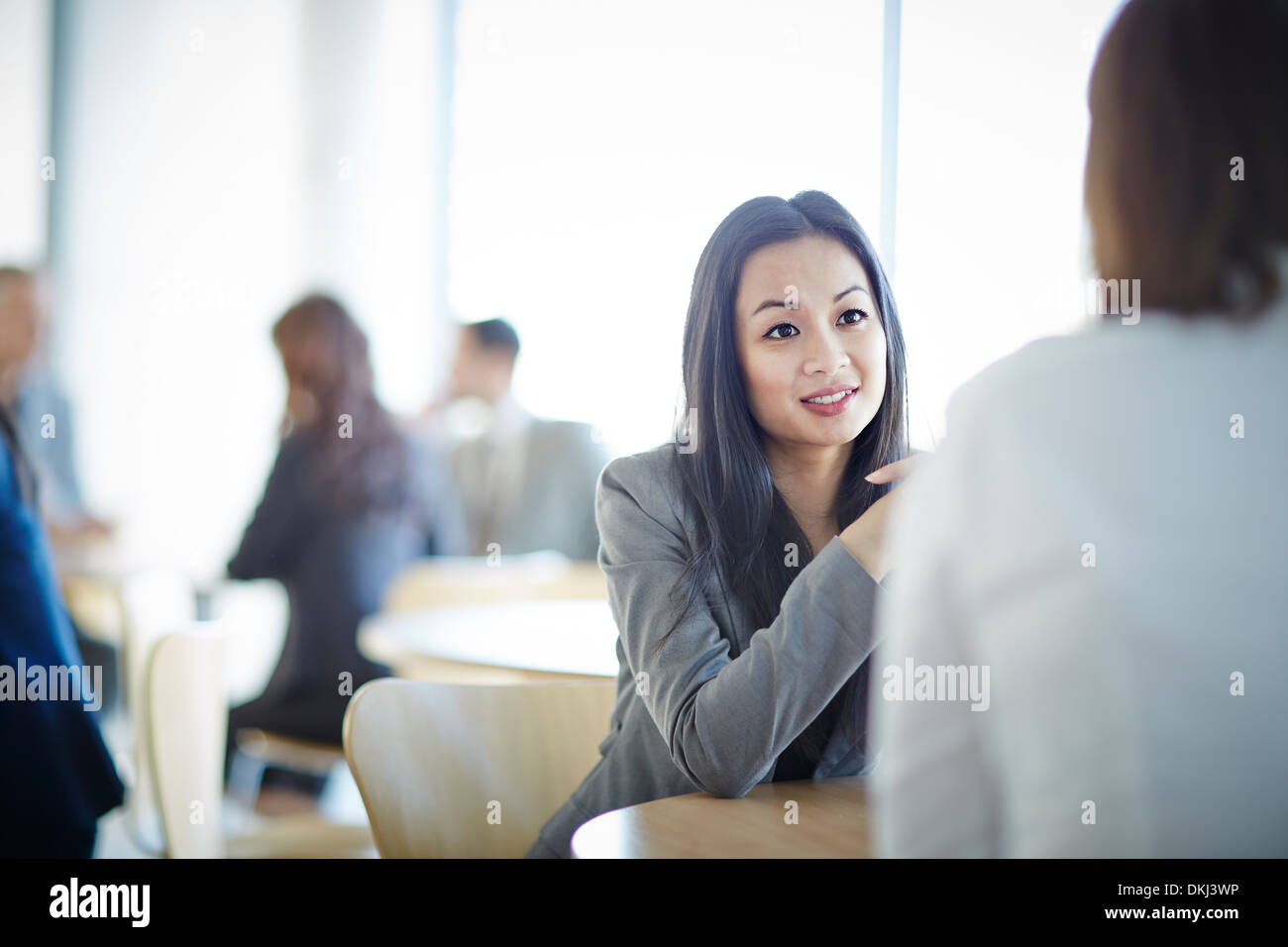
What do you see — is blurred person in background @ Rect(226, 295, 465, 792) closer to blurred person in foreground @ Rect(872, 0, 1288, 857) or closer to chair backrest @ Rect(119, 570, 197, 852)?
chair backrest @ Rect(119, 570, 197, 852)

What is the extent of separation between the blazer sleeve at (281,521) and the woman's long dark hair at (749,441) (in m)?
1.78

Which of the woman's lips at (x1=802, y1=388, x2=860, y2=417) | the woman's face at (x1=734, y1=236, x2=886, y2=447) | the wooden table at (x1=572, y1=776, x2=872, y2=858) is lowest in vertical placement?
the wooden table at (x1=572, y1=776, x2=872, y2=858)

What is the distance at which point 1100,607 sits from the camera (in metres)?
0.54

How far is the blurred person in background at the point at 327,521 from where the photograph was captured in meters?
2.70

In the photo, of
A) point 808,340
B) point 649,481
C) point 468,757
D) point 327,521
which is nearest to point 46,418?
point 327,521

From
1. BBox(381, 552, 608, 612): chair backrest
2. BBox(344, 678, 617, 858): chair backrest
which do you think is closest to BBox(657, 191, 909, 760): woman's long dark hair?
BBox(344, 678, 617, 858): chair backrest

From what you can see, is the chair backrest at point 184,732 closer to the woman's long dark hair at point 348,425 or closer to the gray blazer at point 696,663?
the gray blazer at point 696,663

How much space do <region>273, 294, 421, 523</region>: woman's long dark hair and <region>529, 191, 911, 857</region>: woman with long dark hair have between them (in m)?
1.75

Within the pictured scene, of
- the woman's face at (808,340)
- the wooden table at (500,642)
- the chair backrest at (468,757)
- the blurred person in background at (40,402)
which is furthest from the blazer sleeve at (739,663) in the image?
the blurred person in background at (40,402)

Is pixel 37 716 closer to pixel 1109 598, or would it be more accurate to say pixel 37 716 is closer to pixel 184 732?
pixel 184 732

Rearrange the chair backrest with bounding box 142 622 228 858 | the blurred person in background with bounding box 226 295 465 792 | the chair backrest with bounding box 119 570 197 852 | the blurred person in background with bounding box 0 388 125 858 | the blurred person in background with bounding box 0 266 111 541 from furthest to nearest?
the blurred person in background with bounding box 0 266 111 541, the blurred person in background with bounding box 226 295 465 792, the chair backrest with bounding box 119 570 197 852, the chair backrest with bounding box 142 622 228 858, the blurred person in background with bounding box 0 388 125 858

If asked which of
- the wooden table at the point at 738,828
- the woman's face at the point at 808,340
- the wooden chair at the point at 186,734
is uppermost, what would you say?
the woman's face at the point at 808,340

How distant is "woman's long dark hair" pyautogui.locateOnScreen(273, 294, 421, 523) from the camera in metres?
2.87
